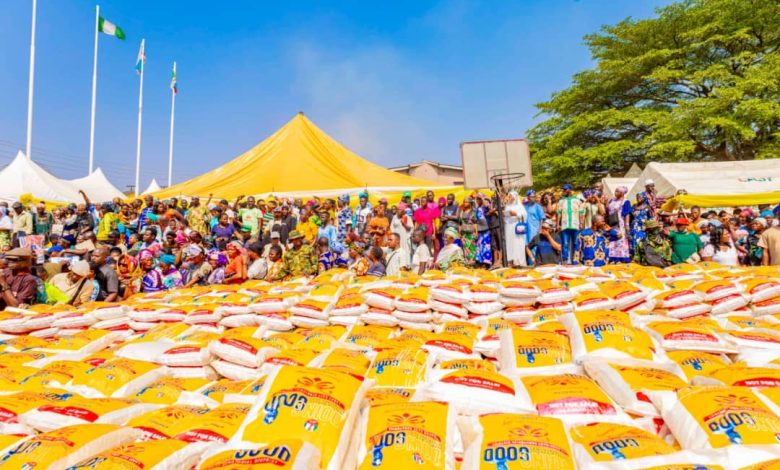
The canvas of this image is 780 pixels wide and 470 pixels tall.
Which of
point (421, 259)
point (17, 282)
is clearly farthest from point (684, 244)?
point (17, 282)

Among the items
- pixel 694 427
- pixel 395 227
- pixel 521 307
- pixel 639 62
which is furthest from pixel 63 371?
pixel 639 62

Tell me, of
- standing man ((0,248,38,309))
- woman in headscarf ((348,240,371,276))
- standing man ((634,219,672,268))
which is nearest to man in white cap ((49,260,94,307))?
standing man ((0,248,38,309))

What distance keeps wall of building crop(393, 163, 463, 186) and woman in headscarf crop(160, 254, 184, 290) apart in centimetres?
2964

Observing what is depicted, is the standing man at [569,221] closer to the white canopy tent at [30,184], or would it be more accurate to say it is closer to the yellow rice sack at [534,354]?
the yellow rice sack at [534,354]

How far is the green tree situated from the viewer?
16391 millimetres

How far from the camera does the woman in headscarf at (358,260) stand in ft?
19.5

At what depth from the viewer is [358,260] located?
652 cm

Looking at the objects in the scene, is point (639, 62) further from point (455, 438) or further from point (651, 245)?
point (455, 438)

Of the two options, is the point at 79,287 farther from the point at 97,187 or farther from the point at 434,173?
the point at 434,173

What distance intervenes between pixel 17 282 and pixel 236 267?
2361mm

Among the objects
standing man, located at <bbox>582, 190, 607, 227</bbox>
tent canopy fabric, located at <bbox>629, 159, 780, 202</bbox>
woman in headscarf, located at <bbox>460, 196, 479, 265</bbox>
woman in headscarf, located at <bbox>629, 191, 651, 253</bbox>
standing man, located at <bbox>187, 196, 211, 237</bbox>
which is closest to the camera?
woman in headscarf, located at <bbox>629, 191, 651, 253</bbox>

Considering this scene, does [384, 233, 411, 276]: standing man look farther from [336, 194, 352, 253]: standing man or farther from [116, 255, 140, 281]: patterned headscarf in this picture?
[116, 255, 140, 281]: patterned headscarf

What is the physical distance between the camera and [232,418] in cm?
176

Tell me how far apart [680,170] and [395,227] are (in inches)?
349
